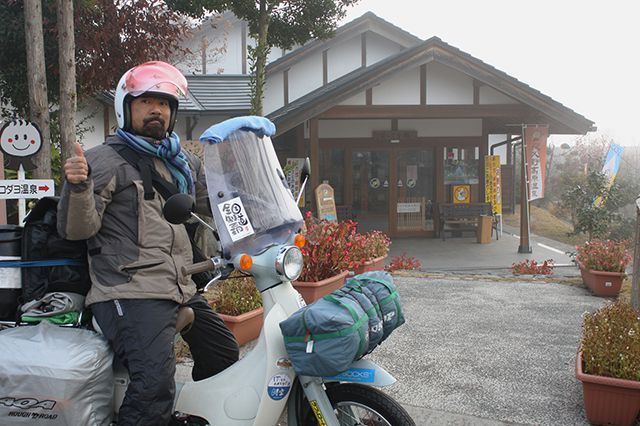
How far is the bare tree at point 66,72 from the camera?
17.3 ft

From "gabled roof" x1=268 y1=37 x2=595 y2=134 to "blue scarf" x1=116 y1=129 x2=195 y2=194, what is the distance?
361 inches

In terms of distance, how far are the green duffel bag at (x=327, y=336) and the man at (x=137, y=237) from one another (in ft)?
1.79

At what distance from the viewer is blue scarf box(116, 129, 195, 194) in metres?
2.42

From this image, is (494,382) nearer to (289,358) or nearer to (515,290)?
(289,358)

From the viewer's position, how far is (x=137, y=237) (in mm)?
2332

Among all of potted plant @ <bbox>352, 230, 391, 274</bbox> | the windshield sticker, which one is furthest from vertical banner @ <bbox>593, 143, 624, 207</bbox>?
the windshield sticker

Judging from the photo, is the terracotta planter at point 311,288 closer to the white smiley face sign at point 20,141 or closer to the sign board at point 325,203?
the white smiley face sign at point 20,141

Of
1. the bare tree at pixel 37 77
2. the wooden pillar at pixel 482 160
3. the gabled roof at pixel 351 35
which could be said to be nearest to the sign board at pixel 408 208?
the wooden pillar at pixel 482 160

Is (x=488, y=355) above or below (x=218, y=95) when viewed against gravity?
below

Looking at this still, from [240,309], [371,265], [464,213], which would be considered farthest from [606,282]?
[464,213]

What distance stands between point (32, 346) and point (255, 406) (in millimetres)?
914

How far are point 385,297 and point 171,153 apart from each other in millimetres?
1127

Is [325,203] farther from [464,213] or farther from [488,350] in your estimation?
[488,350]

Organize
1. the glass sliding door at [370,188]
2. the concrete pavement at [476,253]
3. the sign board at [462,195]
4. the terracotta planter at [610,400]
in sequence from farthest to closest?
the sign board at [462,195]
the glass sliding door at [370,188]
the concrete pavement at [476,253]
the terracotta planter at [610,400]
